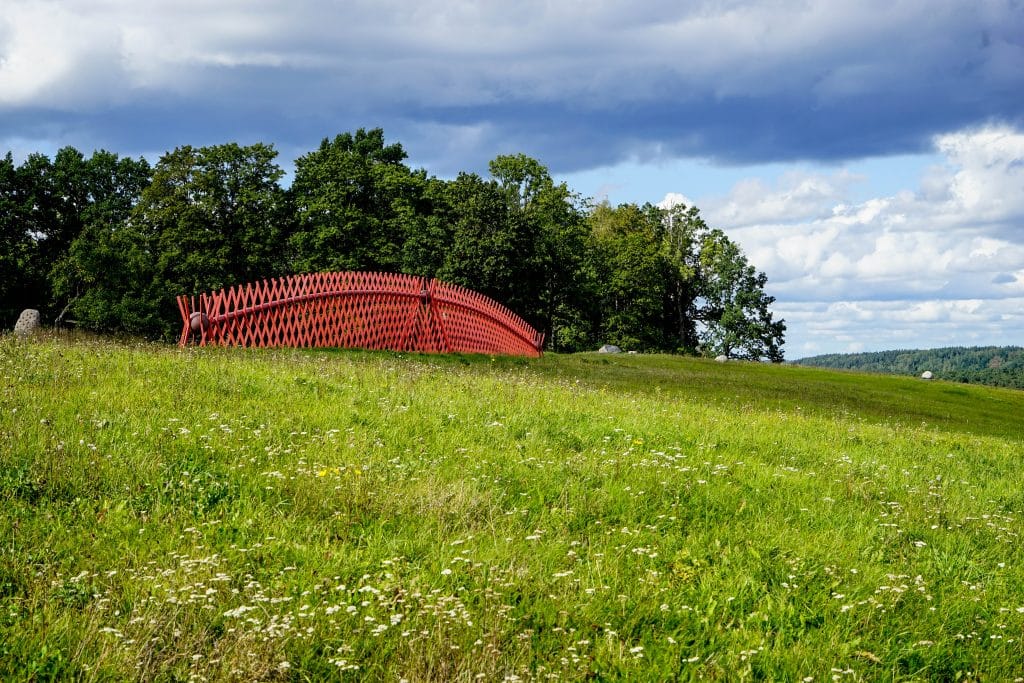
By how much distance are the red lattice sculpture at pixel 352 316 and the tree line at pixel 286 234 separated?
47.8 feet

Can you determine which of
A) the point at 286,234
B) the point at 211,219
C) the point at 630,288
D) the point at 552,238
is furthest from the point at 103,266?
the point at 630,288

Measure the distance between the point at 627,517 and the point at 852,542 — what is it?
6.90 feet

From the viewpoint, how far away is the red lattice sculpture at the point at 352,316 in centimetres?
2278

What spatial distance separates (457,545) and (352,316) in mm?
21361

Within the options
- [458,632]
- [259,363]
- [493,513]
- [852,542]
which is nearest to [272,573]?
[458,632]

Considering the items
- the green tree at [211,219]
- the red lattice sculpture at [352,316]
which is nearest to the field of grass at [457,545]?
the red lattice sculpture at [352,316]

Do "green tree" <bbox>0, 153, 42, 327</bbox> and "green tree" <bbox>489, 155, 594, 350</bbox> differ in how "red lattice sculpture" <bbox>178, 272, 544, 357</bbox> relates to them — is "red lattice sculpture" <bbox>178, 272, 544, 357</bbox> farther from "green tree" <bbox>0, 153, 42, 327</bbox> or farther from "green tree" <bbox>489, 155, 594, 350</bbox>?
"green tree" <bbox>0, 153, 42, 327</bbox>

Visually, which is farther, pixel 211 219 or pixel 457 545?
pixel 211 219

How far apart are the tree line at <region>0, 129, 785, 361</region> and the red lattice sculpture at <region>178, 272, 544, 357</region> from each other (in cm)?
1457

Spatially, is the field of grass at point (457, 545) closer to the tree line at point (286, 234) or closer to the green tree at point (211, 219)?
the tree line at point (286, 234)

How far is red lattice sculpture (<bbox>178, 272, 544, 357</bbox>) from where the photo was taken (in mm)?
22781

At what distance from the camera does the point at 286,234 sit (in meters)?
63.0

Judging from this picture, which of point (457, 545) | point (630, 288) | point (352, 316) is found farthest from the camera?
point (630, 288)

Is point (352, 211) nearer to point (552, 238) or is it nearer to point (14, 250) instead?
point (552, 238)
